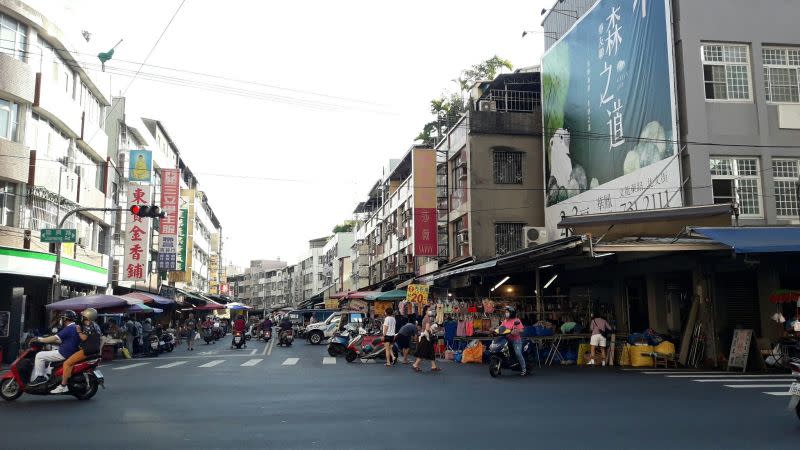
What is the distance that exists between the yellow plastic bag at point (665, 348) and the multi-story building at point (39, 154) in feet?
65.5

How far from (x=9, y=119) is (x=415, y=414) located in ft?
71.7

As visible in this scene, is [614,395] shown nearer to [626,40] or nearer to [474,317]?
[474,317]

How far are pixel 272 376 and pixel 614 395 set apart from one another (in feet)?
28.7

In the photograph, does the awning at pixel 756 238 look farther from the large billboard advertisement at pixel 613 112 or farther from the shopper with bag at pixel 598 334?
the shopper with bag at pixel 598 334

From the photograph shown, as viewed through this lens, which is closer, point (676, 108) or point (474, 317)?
point (676, 108)

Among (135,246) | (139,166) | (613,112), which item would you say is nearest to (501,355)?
(613,112)

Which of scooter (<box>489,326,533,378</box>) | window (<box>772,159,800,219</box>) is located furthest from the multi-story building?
window (<box>772,159,800,219</box>)

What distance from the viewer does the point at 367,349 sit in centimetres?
2286

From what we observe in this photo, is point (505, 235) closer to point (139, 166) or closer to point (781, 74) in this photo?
point (781, 74)

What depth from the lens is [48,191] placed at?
89.0ft

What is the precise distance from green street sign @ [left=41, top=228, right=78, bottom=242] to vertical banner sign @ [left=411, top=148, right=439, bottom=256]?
1860cm

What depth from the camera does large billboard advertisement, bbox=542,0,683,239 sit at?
2138 centimetres

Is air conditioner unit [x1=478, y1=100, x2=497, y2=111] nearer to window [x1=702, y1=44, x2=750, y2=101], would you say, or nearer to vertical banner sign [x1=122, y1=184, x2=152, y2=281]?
window [x1=702, y1=44, x2=750, y2=101]

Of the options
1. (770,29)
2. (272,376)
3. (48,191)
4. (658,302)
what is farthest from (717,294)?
(48,191)
